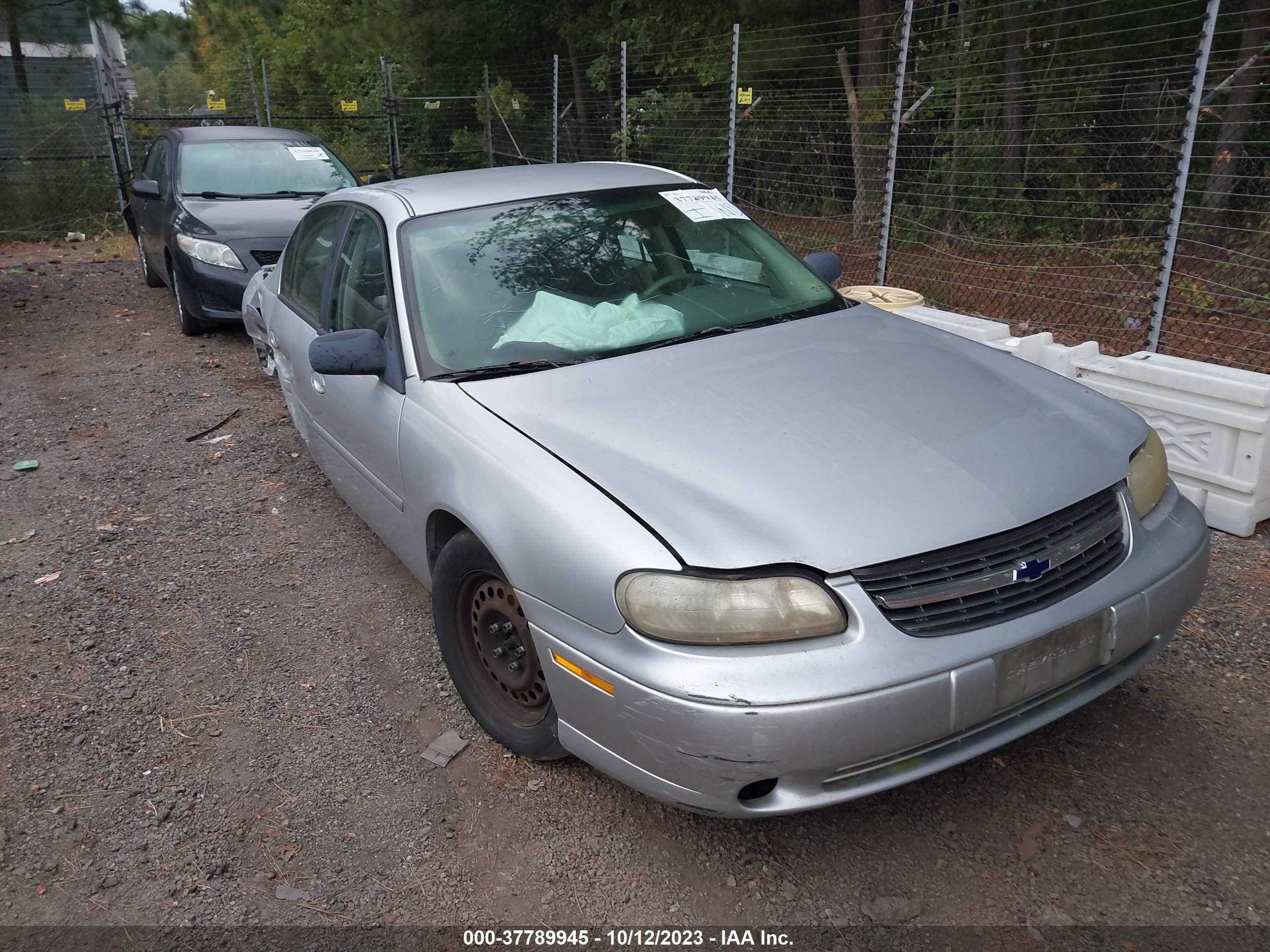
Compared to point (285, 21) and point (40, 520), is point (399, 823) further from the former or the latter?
point (285, 21)

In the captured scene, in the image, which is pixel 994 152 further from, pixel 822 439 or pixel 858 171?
pixel 822 439

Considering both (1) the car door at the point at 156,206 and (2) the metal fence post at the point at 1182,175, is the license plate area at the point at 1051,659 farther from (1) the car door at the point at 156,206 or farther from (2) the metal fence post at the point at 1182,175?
(1) the car door at the point at 156,206

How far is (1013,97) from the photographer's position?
1024 centimetres

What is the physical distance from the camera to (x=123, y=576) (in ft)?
14.0

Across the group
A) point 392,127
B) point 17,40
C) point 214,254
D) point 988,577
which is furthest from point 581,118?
point 988,577

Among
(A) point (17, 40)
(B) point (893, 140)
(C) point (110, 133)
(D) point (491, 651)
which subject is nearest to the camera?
(D) point (491, 651)

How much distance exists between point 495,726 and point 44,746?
1.50m

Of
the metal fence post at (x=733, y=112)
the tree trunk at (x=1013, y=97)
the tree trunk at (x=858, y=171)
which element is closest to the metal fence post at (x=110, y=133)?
the metal fence post at (x=733, y=112)

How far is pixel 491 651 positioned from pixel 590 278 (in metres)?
1.36

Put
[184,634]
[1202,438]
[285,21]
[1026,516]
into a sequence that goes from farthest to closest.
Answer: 1. [285,21]
2. [1202,438]
3. [184,634]
4. [1026,516]

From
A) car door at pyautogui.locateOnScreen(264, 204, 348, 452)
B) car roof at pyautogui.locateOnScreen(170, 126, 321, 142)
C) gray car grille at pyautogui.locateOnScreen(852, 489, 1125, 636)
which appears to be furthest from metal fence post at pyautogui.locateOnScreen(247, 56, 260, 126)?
gray car grille at pyautogui.locateOnScreen(852, 489, 1125, 636)

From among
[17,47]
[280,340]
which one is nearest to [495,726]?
[280,340]

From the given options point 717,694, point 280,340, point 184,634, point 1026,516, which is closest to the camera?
point 717,694

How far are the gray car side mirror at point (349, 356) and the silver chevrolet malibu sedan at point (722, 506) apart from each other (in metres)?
0.01
